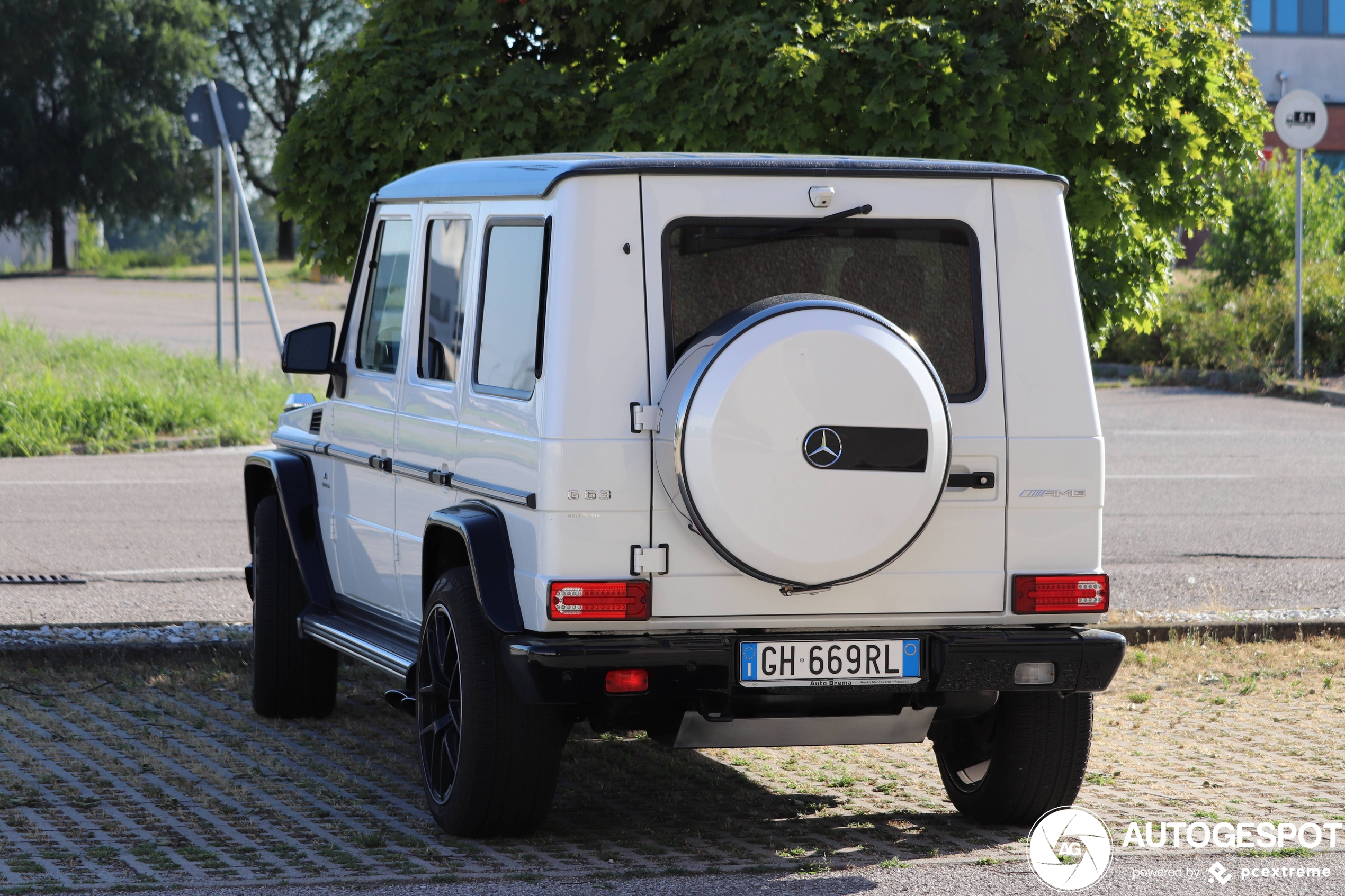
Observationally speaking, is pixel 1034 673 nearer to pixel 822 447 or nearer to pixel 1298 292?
pixel 822 447

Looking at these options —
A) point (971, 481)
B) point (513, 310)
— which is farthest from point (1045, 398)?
point (513, 310)

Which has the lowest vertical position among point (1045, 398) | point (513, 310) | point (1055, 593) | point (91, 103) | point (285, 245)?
point (1055, 593)

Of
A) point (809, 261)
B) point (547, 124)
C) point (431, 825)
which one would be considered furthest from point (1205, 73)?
point (431, 825)

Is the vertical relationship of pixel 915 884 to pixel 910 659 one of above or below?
below

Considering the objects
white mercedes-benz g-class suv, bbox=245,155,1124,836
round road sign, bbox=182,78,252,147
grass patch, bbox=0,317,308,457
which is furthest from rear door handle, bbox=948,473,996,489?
round road sign, bbox=182,78,252,147

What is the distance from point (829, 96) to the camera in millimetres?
7438

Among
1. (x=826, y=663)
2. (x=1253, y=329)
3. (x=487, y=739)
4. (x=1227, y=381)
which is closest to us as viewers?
(x=826, y=663)

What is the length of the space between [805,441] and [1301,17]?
4862 centimetres

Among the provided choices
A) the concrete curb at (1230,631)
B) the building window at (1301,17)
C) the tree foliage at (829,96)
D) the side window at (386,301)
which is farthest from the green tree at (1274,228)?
the building window at (1301,17)

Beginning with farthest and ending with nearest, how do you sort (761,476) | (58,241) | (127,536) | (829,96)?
(58,241) < (127,536) < (829,96) < (761,476)

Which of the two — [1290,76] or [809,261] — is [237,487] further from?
[1290,76]

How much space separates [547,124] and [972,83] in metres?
1.96

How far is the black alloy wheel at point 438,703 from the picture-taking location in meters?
5.13

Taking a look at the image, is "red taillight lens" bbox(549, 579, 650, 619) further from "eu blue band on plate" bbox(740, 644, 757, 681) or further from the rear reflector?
the rear reflector
